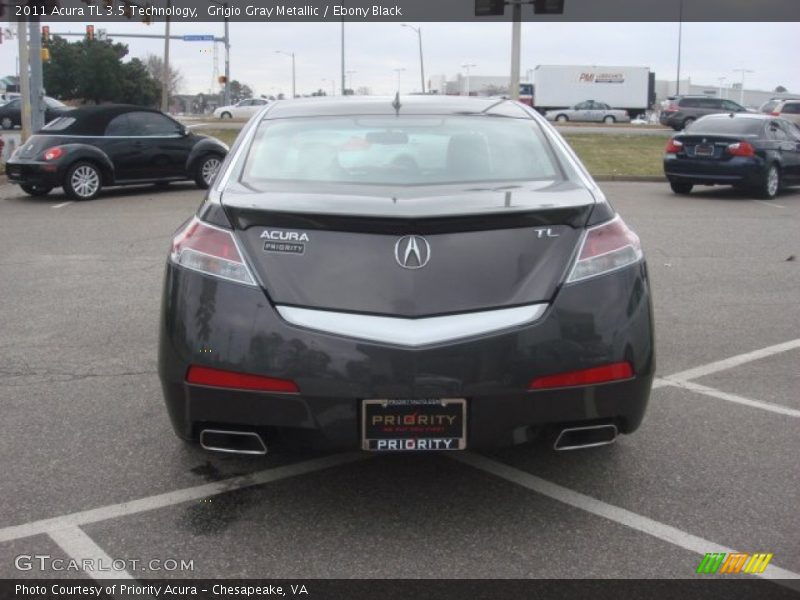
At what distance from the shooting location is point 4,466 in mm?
3975

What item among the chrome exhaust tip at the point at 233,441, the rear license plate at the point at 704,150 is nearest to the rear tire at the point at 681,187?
the rear license plate at the point at 704,150

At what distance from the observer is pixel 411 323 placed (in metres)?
A: 3.11

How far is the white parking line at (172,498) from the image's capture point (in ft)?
11.1

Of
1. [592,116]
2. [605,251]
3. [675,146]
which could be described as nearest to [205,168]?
[675,146]

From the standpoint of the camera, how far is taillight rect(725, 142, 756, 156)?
15.2 metres

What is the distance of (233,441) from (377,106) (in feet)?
6.29

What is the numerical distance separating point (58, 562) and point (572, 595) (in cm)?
176

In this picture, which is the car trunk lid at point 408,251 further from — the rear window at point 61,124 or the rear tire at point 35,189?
the rear window at point 61,124

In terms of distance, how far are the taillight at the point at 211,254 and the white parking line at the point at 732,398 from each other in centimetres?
294

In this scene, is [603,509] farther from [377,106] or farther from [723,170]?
[723,170]

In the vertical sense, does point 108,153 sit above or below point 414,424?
above

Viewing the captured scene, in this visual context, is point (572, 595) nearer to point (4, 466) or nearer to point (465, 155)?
point (465, 155)

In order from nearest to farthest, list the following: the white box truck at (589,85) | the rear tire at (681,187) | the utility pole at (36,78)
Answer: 1. the rear tire at (681,187)
2. the utility pole at (36,78)
3. the white box truck at (589,85)

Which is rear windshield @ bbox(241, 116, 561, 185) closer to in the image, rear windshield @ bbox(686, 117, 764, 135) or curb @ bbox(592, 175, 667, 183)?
rear windshield @ bbox(686, 117, 764, 135)
